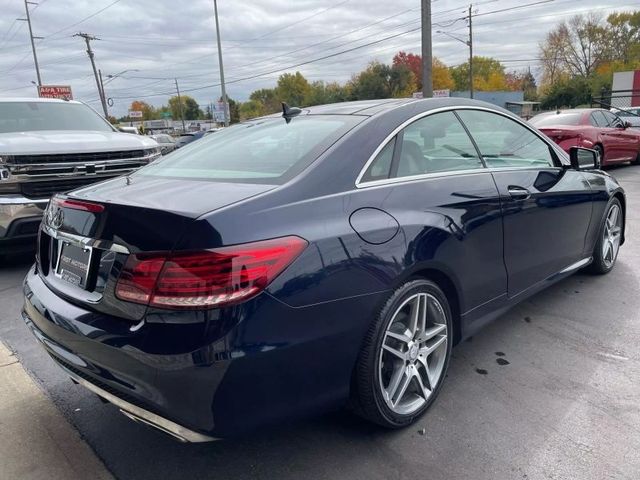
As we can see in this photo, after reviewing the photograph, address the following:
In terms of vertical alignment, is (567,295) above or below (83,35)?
below

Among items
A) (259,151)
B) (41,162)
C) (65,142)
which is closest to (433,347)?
(259,151)

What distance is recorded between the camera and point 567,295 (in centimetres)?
419

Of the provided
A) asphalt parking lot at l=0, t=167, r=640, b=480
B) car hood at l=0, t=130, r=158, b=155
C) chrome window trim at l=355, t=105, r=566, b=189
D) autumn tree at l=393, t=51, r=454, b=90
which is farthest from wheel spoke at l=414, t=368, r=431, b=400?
autumn tree at l=393, t=51, r=454, b=90

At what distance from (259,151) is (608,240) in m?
3.41

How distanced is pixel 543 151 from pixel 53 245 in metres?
3.21

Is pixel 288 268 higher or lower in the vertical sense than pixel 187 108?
lower

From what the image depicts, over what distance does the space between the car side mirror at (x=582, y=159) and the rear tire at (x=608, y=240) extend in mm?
469

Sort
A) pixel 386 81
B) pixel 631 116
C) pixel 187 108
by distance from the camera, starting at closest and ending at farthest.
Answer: pixel 631 116 → pixel 386 81 → pixel 187 108

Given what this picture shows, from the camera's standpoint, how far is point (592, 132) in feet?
34.7

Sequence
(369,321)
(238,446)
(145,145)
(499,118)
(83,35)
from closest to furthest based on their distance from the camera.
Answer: (369,321), (238,446), (499,118), (145,145), (83,35)

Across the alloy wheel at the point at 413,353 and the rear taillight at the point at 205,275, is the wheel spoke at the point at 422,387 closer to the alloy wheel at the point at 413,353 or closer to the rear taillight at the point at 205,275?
the alloy wheel at the point at 413,353

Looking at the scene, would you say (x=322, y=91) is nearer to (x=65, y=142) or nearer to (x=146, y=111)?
(x=146, y=111)

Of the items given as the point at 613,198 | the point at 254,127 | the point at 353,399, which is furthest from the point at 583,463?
the point at 613,198

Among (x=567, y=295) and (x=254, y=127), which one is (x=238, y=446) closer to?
(x=254, y=127)
